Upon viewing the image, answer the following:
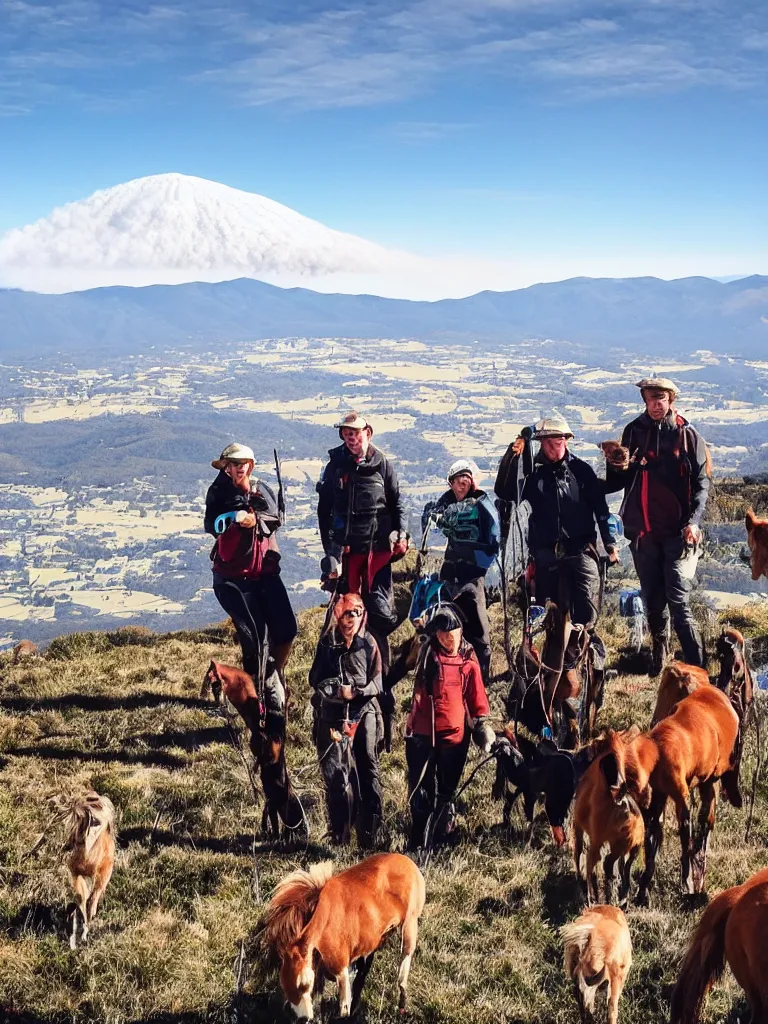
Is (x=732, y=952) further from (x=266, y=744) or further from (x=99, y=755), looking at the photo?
(x=99, y=755)

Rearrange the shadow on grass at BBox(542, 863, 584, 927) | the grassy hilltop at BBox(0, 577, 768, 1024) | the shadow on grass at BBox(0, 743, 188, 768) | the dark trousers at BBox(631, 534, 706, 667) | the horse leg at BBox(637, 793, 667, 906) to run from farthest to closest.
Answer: the shadow on grass at BBox(0, 743, 188, 768) → the dark trousers at BBox(631, 534, 706, 667) → the shadow on grass at BBox(542, 863, 584, 927) → the horse leg at BBox(637, 793, 667, 906) → the grassy hilltop at BBox(0, 577, 768, 1024)

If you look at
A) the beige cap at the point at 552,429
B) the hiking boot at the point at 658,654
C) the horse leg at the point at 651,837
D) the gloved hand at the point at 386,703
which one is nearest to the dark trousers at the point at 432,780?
the horse leg at the point at 651,837

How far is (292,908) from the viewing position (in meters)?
4.07

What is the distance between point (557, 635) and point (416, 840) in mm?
2268

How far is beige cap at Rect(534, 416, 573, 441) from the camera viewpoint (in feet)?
25.4

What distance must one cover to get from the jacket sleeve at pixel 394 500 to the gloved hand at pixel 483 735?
2635mm

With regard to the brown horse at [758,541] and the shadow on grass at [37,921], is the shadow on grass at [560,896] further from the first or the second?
the shadow on grass at [37,921]

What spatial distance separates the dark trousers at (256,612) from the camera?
25.6 feet

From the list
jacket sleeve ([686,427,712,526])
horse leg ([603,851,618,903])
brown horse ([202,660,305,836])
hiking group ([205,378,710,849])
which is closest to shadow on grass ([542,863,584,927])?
horse leg ([603,851,618,903])

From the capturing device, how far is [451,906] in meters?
5.80

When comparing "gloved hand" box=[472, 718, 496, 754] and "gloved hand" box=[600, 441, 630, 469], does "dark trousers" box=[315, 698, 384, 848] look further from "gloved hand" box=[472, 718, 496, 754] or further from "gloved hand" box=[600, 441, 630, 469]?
"gloved hand" box=[600, 441, 630, 469]

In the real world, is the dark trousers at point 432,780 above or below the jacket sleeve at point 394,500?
below

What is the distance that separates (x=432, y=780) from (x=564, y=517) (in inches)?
109

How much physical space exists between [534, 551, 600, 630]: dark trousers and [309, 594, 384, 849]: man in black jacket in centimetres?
212
